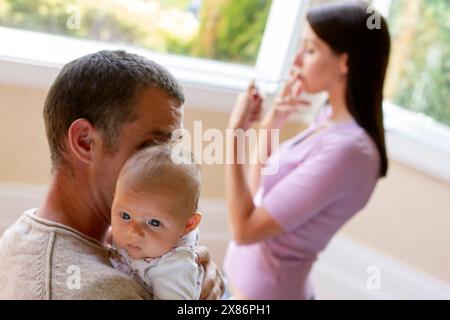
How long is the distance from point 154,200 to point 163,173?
0.03 metres

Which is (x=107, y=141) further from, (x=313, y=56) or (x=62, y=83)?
(x=313, y=56)

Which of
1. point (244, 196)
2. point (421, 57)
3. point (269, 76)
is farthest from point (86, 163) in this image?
point (421, 57)

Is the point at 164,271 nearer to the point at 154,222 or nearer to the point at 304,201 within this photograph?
the point at 154,222

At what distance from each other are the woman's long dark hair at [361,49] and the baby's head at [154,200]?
2.65 ft

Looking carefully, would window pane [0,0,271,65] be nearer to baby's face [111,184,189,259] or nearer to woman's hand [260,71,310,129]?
woman's hand [260,71,310,129]

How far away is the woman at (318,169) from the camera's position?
1.28 m

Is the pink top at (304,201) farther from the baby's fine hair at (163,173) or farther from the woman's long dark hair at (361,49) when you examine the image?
the baby's fine hair at (163,173)

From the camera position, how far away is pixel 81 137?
655mm

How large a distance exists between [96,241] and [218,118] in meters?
1.28

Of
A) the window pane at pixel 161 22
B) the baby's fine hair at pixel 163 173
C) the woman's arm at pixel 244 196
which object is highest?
the window pane at pixel 161 22

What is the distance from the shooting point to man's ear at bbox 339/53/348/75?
1.35 m

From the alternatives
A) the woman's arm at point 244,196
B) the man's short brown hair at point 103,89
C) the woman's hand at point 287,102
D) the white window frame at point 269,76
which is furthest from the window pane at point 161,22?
the man's short brown hair at point 103,89

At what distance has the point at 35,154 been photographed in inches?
69.2
